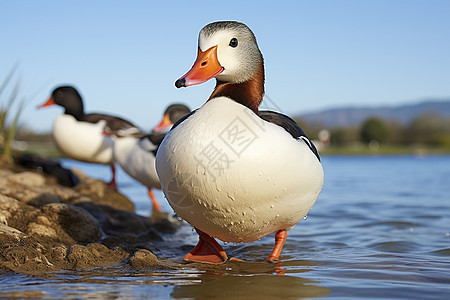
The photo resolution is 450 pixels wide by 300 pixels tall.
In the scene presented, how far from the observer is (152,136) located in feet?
24.0

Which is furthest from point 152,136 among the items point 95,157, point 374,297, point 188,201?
point 374,297

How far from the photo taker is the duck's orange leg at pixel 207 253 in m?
4.17

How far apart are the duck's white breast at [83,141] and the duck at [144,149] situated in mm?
663

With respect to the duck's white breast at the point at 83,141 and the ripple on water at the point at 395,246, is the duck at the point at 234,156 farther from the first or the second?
the duck's white breast at the point at 83,141

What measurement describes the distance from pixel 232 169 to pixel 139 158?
4.07 metres

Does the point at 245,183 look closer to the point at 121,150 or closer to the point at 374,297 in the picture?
the point at 374,297

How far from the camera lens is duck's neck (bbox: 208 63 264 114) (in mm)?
3750

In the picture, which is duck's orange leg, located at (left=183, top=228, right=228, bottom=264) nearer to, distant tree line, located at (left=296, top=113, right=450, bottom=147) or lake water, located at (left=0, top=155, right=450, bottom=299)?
lake water, located at (left=0, top=155, right=450, bottom=299)

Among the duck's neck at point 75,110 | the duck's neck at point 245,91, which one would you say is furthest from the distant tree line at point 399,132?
the duck's neck at point 245,91

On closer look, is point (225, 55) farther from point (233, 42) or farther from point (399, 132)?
point (399, 132)

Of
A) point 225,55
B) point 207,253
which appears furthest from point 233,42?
point 207,253

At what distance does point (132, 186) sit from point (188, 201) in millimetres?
9406

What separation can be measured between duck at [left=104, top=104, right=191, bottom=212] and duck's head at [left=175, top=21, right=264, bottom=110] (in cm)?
333

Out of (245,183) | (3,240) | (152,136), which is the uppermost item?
(152,136)
